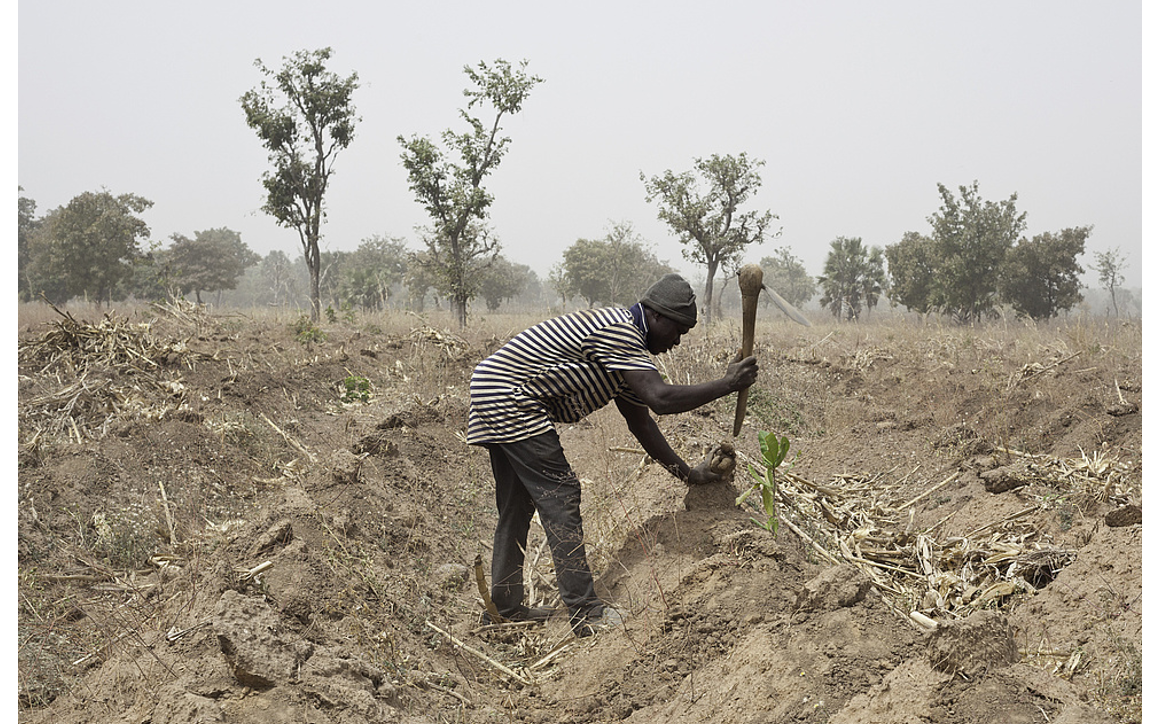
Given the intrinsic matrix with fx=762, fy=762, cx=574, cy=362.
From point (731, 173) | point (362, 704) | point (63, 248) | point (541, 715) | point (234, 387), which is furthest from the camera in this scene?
point (63, 248)

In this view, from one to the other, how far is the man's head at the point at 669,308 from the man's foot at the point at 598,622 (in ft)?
4.30

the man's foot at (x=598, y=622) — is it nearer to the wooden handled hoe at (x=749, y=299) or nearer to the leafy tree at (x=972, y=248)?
the wooden handled hoe at (x=749, y=299)

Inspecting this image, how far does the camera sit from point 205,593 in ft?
11.0

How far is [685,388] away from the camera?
11.1 ft

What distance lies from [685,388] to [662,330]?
0.40 meters

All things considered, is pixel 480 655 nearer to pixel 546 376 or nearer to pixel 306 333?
pixel 546 376

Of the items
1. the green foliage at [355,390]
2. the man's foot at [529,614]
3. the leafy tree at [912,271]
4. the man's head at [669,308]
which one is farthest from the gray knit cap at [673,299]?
the leafy tree at [912,271]

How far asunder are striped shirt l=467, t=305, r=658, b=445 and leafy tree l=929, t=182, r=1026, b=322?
32237 mm

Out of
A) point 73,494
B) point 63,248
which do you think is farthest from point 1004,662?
point 63,248

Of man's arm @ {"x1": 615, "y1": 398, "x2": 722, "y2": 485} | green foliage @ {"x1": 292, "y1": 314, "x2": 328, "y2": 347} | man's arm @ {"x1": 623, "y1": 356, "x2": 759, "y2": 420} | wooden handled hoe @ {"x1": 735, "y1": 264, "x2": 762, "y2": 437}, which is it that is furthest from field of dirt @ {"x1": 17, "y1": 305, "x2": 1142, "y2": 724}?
green foliage @ {"x1": 292, "y1": 314, "x2": 328, "y2": 347}

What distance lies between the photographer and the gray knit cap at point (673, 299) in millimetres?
3598

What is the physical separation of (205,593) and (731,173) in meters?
28.2

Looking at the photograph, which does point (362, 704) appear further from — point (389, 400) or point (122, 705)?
point (389, 400)

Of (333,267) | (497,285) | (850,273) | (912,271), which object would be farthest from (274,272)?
(912,271)
